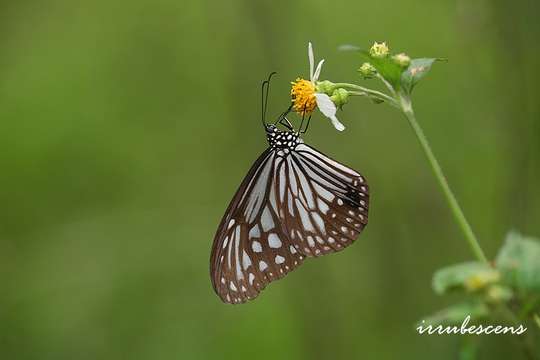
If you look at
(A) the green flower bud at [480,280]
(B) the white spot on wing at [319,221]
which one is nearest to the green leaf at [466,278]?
(A) the green flower bud at [480,280]

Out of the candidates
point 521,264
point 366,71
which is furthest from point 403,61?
point 521,264

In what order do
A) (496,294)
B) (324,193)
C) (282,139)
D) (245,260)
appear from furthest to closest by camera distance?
(282,139), (324,193), (245,260), (496,294)

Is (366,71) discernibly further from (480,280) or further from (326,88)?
(480,280)

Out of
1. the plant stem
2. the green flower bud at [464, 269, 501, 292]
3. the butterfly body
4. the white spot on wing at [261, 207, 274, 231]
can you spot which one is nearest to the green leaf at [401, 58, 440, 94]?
the plant stem

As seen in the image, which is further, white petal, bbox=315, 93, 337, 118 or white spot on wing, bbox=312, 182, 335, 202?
white spot on wing, bbox=312, 182, 335, 202

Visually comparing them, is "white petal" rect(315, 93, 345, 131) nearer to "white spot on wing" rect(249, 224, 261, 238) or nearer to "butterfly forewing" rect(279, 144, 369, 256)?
"butterfly forewing" rect(279, 144, 369, 256)

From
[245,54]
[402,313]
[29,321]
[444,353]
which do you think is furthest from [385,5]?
[29,321]
